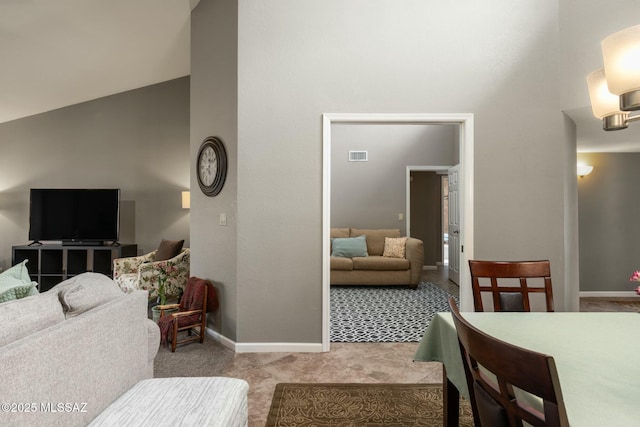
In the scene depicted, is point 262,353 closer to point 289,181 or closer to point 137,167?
point 289,181

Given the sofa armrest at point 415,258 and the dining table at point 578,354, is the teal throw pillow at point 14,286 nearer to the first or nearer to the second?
the dining table at point 578,354

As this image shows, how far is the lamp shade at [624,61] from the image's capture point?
1319 millimetres

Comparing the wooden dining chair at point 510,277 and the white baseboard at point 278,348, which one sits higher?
the wooden dining chair at point 510,277

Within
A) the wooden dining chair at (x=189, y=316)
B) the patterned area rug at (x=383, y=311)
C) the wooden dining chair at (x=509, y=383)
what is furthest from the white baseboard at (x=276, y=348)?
the wooden dining chair at (x=509, y=383)

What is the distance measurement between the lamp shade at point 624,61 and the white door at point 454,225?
4.79 meters

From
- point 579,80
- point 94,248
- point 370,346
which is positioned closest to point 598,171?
point 579,80

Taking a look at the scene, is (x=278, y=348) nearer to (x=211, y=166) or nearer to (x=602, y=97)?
(x=211, y=166)

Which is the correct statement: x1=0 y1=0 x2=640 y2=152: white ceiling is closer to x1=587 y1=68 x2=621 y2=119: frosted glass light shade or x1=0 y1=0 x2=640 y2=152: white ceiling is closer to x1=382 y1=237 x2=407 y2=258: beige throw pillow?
x1=587 y1=68 x2=621 y2=119: frosted glass light shade

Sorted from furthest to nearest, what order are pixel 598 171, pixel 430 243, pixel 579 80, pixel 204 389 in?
pixel 430 243 → pixel 598 171 → pixel 579 80 → pixel 204 389

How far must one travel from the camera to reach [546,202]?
3.16 m

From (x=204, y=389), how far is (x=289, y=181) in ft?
6.35

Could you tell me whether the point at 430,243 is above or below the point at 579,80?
below

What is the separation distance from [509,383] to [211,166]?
317cm

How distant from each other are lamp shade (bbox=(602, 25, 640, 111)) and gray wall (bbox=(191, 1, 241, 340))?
8.24 ft
